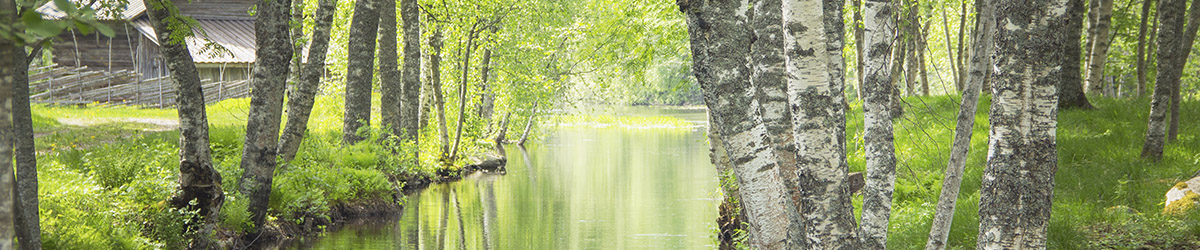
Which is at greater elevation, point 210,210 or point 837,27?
point 837,27

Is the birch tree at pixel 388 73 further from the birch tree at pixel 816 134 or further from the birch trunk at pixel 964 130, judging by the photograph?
the birch tree at pixel 816 134

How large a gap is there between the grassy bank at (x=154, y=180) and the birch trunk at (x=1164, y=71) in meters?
9.48

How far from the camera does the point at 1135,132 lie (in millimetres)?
10164

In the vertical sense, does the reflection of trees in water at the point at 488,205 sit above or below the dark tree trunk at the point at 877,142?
below

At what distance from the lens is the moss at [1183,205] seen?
6828 mm

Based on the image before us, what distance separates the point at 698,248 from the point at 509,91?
1131 cm

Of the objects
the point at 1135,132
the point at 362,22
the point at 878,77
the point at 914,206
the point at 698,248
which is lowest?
the point at 698,248

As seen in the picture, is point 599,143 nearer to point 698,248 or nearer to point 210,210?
point 698,248

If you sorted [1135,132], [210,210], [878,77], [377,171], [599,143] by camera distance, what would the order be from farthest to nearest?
[599,143] < [377,171] < [1135,132] < [210,210] < [878,77]

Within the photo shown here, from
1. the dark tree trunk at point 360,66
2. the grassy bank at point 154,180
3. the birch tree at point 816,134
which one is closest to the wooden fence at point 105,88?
the grassy bank at point 154,180

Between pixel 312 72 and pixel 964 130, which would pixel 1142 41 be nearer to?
pixel 964 130

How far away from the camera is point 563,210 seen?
1525 centimetres

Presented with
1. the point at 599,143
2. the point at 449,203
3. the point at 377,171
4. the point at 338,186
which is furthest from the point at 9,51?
the point at 599,143

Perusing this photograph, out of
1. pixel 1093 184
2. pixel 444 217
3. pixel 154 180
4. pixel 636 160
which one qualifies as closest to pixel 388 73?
pixel 444 217
